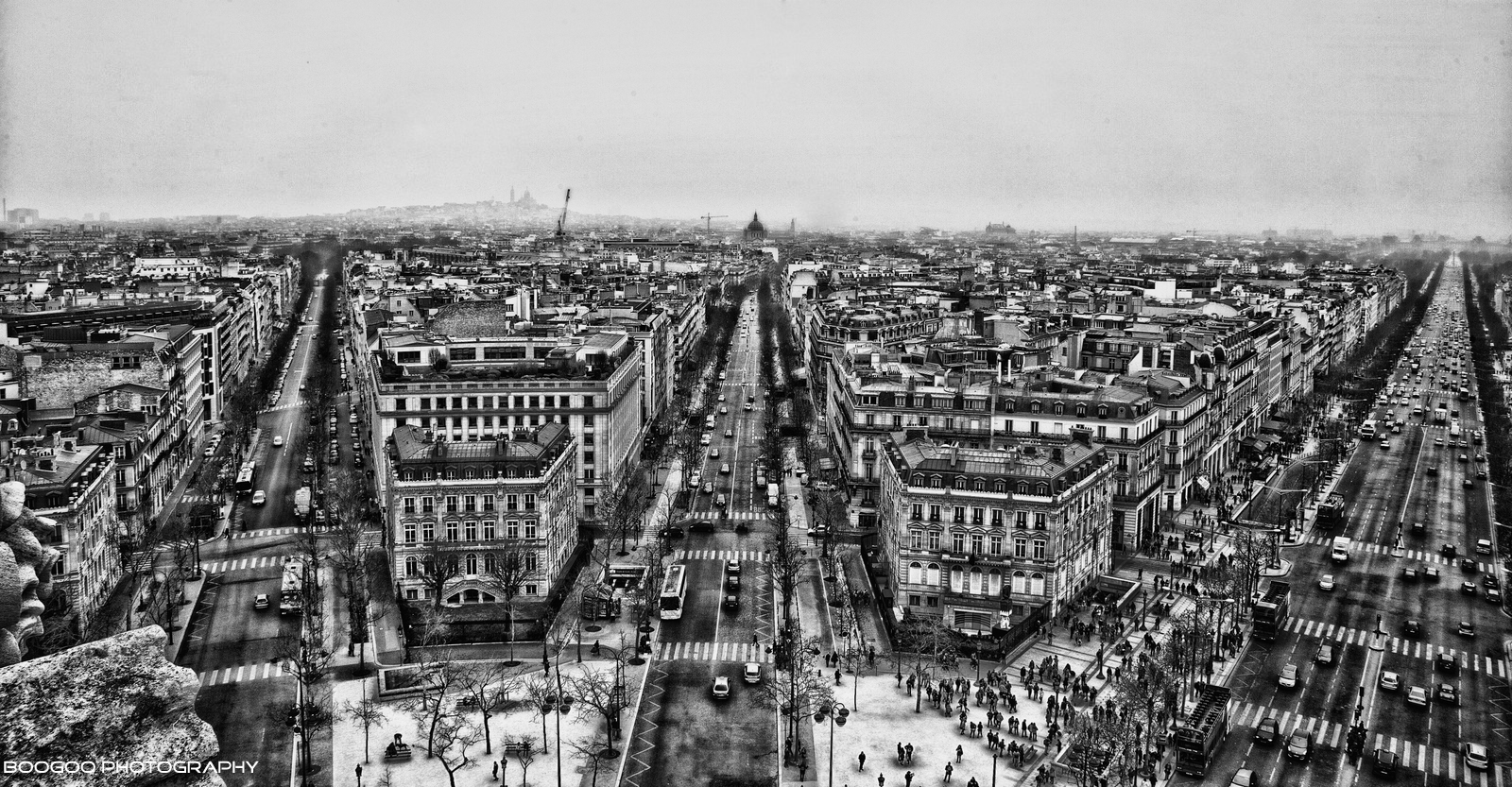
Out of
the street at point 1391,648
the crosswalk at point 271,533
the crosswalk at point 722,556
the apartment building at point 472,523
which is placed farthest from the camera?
the crosswalk at point 271,533

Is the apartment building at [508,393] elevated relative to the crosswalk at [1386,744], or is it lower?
elevated

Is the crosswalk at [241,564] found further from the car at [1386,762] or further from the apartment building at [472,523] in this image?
the car at [1386,762]

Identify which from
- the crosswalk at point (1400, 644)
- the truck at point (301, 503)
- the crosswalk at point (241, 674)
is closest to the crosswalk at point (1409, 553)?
the crosswalk at point (1400, 644)

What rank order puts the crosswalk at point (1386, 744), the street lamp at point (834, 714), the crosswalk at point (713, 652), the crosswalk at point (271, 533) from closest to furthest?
the crosswalk at point (1386, 744) < the street lamp at point (834, 714) < the crosswalk at point (713, 652) < the crosswalk at point (271, 533)

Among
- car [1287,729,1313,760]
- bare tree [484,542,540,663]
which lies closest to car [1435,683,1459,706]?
car [1287,729,1313,760]

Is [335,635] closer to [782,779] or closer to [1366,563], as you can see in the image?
[782,779]

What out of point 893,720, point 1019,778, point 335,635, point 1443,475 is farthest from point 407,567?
point 1443,475

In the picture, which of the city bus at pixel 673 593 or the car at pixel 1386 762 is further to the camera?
the city bus at pixel 673 593

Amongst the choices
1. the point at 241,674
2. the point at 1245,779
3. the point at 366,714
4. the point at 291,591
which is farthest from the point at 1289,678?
the point at 291,591
